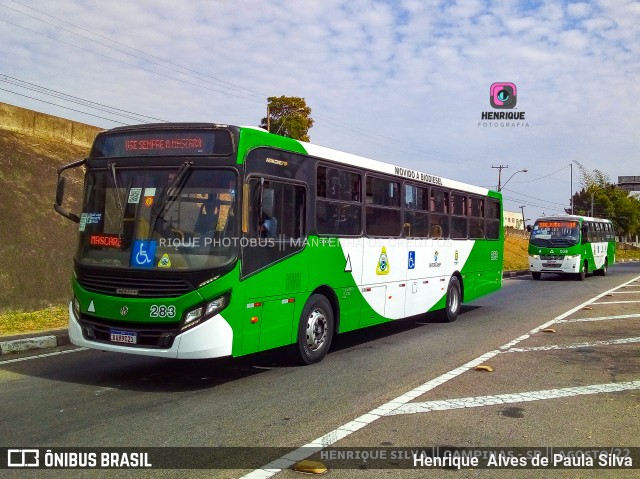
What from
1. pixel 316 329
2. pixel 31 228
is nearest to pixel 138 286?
pixel 316 329

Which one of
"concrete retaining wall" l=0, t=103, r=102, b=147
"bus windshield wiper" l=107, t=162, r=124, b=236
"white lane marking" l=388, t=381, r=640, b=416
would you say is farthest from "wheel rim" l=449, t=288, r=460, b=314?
"concrete retaining wall" l=0, t=103, r=102, b=147

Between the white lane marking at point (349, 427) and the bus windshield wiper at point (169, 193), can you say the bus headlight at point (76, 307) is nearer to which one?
the bus windshield wiper at point (169, 193)

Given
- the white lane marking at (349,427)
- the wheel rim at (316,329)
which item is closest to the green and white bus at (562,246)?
the white lane marking at (349,427)

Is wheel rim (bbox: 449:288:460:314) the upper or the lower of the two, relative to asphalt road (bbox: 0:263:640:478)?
upper

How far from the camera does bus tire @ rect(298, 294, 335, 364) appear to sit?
26.9 ft

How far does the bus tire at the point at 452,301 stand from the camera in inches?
517

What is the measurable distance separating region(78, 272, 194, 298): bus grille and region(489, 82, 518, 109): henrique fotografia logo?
907 inches

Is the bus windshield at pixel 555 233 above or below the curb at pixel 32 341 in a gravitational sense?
above

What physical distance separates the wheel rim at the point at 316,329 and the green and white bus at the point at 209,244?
21 mm

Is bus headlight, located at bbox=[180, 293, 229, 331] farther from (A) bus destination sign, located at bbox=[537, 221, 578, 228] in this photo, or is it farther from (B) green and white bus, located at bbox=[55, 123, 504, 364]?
(A) bus destination sign, located at bbox=[537, 221, 578, 228]

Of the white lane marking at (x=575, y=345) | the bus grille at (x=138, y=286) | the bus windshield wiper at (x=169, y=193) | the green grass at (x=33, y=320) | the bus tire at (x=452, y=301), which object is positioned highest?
the bus windshield wiper at (x=169, y=193)

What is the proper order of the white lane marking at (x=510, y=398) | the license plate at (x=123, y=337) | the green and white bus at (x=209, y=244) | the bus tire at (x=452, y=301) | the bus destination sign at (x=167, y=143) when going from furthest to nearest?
the bus tire at (x=452, y=301) < the bus destination sign at (x=167, y=143) < the license plate at (x=123, y=337) < the green and white bus at (x=209, y=244) < the white lane marking at (x=510, y=398)

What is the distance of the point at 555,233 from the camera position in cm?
2808

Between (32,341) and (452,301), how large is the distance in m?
8.30
